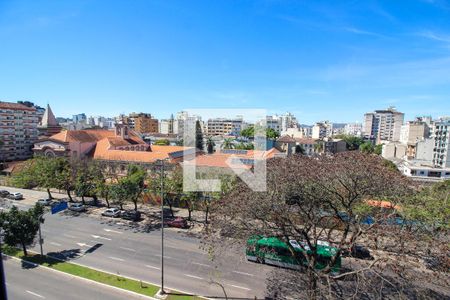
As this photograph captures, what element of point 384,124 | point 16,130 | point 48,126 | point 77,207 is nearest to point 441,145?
point 77,207

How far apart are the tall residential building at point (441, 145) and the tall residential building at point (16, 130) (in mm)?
80621

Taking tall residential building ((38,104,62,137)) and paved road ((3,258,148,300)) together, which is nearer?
paved road ((3,258,148,300))

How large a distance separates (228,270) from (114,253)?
25.1ft

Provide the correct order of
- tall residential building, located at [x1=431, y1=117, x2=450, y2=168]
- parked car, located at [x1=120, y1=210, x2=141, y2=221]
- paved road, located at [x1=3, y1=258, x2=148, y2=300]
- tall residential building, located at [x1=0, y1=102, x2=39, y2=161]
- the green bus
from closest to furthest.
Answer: paved road, located at [x1=3, y1=258, x2=148, y2=300], the green bus, parked car, located at [x1=120, y1=210, x2=141, y2=221], tall residential building, located at [x1=0, y1=102, x2=39, y2=161], tall residential building, located at [x1=431, y1=117, x2=450, y2=168]

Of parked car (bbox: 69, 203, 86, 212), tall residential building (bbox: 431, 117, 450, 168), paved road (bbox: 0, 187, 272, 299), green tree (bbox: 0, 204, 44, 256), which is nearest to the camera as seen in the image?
paved road (bbox: 0, 187, 272, 299)

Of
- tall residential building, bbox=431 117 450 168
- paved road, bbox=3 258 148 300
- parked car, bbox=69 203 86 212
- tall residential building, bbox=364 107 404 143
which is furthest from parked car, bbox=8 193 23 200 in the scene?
tall residential building, bbox=364 107 404 143

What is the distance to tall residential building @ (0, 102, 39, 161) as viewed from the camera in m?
48.8

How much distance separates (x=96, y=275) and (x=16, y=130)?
50.3 meters

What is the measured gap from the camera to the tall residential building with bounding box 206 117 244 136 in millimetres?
104250

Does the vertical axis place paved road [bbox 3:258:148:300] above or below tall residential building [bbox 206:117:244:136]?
below

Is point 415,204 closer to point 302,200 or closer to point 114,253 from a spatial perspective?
point 302,200

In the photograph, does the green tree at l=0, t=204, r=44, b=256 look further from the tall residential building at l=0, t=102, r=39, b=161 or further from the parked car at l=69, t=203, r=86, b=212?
the tall residential building at l=0, t=102, r=39, b=161

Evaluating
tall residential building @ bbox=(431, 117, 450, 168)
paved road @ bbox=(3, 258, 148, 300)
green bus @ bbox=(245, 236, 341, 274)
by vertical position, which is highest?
tall residential building @ bbox=(431, 117, 450, 168)

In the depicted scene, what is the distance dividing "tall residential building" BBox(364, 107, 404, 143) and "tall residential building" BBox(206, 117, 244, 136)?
61.4m
